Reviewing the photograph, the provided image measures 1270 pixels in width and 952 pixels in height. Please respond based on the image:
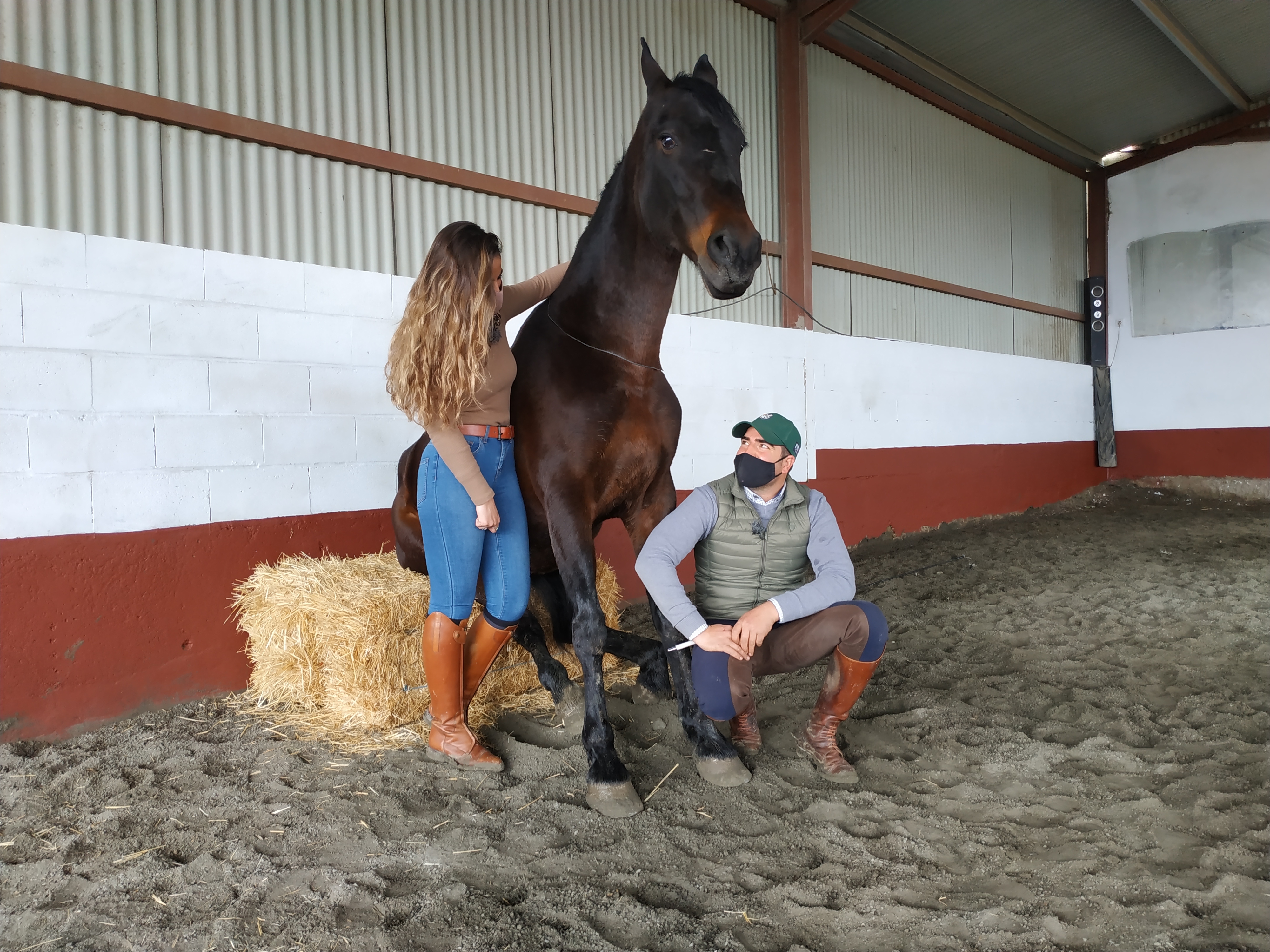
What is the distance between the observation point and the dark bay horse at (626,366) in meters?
2.03

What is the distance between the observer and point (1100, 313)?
950 centimetres

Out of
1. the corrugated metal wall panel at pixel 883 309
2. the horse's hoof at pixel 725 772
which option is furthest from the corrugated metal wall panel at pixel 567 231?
the horse's hoof at pixel 725 772

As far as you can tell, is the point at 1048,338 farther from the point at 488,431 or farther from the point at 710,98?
the point at 488,431

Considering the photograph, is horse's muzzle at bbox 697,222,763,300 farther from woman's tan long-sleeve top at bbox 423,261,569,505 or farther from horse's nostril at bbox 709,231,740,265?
woman's tan long-sleeve top at bbox 423,261,569,505

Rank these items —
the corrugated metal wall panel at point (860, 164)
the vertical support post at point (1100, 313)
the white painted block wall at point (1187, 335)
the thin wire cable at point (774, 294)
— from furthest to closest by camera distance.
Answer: the vertical support post at point (1100, 313)
the white painted block wall at point (1187, 335)
the corrugated metal wall panel at point (860, 164)
the thin wire cable at point (774, 294)

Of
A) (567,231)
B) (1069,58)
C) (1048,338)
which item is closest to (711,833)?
(567,231)

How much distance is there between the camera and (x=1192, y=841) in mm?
1735

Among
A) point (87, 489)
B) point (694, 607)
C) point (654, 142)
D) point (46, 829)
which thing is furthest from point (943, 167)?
point (46, 829)

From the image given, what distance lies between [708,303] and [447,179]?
76.3 inches

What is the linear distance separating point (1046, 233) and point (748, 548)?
8.63 meters

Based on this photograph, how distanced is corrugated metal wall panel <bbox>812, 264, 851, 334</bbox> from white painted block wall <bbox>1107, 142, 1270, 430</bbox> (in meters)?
5.32

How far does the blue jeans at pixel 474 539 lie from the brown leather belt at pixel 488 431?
0.01 meters

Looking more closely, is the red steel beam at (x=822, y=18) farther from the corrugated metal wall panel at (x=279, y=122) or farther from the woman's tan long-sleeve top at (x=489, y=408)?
the woman's tan long-sleeve top at (x=489, y=408)

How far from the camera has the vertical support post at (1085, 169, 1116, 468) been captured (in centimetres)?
952
